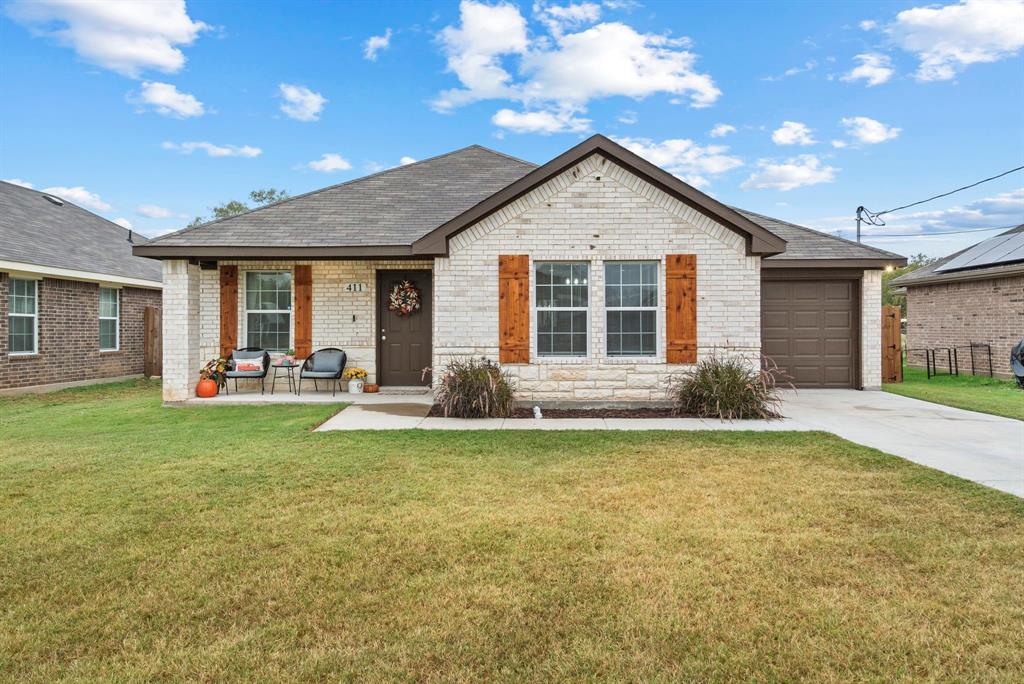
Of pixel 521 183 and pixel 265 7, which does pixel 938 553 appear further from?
pixel 265 7

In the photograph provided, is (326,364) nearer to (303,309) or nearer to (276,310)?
(303,309)

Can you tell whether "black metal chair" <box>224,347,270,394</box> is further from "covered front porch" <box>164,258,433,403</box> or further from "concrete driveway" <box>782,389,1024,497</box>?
"concrete driveway" <box>782,389,1024,497</box>

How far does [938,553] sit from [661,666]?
2231 millimetres

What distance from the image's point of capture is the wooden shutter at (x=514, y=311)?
898 centimetres

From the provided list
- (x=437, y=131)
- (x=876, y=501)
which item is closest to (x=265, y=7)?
(x=437, y=131)

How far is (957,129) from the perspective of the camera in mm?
19812

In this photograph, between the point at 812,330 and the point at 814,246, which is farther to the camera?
the point at 812,330

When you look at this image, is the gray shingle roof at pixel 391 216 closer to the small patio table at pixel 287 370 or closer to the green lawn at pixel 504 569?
the small patio table at pixel 287 370

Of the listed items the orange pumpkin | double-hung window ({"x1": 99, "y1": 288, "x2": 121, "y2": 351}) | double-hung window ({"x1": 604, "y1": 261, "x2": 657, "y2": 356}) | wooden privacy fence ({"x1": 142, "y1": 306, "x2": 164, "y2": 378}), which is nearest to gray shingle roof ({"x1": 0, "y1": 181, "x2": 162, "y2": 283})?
double-hung window ({"x1": 99, "y1": 288, "x2": 121, "y2": 351})

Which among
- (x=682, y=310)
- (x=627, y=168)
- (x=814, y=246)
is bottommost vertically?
(x=682, y=310)

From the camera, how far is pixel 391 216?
11039 mm

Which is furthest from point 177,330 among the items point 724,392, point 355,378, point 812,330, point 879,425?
point 812,330

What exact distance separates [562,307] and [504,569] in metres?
6.28

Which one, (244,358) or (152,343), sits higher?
(152,343)
